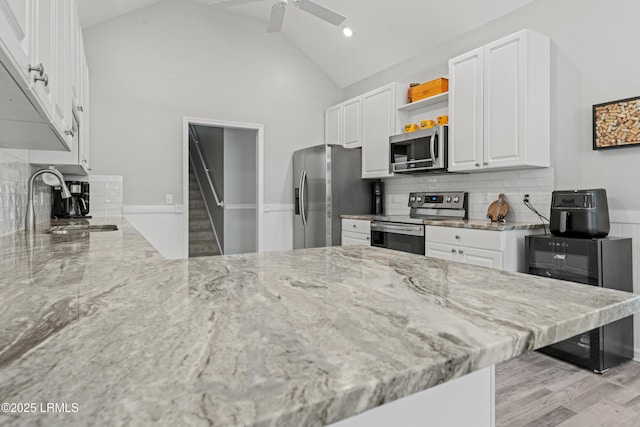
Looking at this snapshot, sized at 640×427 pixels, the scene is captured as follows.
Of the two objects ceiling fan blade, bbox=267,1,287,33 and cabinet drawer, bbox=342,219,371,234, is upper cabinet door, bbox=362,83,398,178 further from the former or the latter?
ceiling fan blade, bbox=267,1,287,33

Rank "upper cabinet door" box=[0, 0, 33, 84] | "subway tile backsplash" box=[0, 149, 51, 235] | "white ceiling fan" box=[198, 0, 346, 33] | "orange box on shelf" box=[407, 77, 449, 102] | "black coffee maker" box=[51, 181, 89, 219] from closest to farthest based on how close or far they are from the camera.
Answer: "upper cabinet door" box=[0, 0, 33, 84], "subway tile backsplash" box=[0, 149, 51, 235], "white ceiling fan" box=[198, 0, 346, 33], "black coffee maker" box=[51, 181, 89, 219], "orange box on shelf" box=[407, 77, 449, 102]

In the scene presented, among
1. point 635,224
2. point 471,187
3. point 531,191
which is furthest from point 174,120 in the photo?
point 635,224

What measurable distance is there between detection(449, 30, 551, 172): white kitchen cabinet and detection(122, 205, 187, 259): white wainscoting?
3158 mm

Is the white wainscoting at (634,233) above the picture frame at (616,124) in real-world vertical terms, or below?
below

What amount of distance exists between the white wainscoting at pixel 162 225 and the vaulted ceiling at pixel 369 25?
198 centimetres

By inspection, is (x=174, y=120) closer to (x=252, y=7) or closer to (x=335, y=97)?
(x=252, y=7)

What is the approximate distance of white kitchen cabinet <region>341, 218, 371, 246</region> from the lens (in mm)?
4188

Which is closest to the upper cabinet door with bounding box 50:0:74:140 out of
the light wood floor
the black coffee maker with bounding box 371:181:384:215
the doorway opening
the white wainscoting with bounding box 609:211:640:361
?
the light wood floor

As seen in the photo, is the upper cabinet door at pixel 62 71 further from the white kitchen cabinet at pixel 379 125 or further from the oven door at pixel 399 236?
the white kitchen cabinet at pixel 379 125

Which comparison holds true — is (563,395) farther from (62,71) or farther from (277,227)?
(277,227)

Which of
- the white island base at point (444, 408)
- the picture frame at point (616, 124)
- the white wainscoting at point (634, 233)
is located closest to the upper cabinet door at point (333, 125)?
the picture frame at point (616, 124)

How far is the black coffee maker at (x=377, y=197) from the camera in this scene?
493 centimetres

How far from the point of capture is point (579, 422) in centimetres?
192

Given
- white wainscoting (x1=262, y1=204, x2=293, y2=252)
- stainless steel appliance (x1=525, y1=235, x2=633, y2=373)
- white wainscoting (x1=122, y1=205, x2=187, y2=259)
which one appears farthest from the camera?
→ white wainscoting (x1=262, y1=204, x2=293, y2=252)
